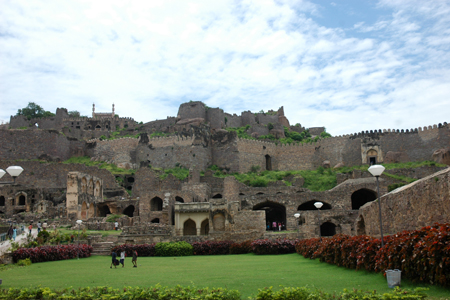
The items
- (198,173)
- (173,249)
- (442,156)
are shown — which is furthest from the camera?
Answer: (198,173)

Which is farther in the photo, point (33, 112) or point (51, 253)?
point (33, 112)

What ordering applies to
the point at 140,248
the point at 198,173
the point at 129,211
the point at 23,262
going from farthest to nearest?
the point at 198,173
the point at 129,211
the point at 140,248
the point at 23,262

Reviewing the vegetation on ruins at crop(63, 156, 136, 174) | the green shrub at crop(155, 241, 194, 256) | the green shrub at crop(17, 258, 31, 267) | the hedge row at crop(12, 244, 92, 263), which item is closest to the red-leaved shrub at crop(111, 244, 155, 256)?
the green shrub at crop(155, 241, 194, 256)

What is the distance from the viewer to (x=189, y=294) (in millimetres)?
9094

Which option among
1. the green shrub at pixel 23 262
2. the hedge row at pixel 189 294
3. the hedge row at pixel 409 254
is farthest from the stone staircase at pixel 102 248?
the hedge row at pixel 409 254

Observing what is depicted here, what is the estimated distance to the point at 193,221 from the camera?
3462 cm

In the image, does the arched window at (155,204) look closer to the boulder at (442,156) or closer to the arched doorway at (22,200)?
the arched doorway at (22,200)

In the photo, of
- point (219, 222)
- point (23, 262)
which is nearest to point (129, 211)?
point (219, 222)

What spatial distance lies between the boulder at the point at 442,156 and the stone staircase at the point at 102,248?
40275mm

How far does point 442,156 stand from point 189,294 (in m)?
47.6

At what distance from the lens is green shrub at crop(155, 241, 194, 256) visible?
2492 centimetres

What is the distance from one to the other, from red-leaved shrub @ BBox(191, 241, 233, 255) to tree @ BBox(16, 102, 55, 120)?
62460 mm

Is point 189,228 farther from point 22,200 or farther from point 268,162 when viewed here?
point 268,162

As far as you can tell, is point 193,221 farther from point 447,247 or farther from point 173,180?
point 447,247
